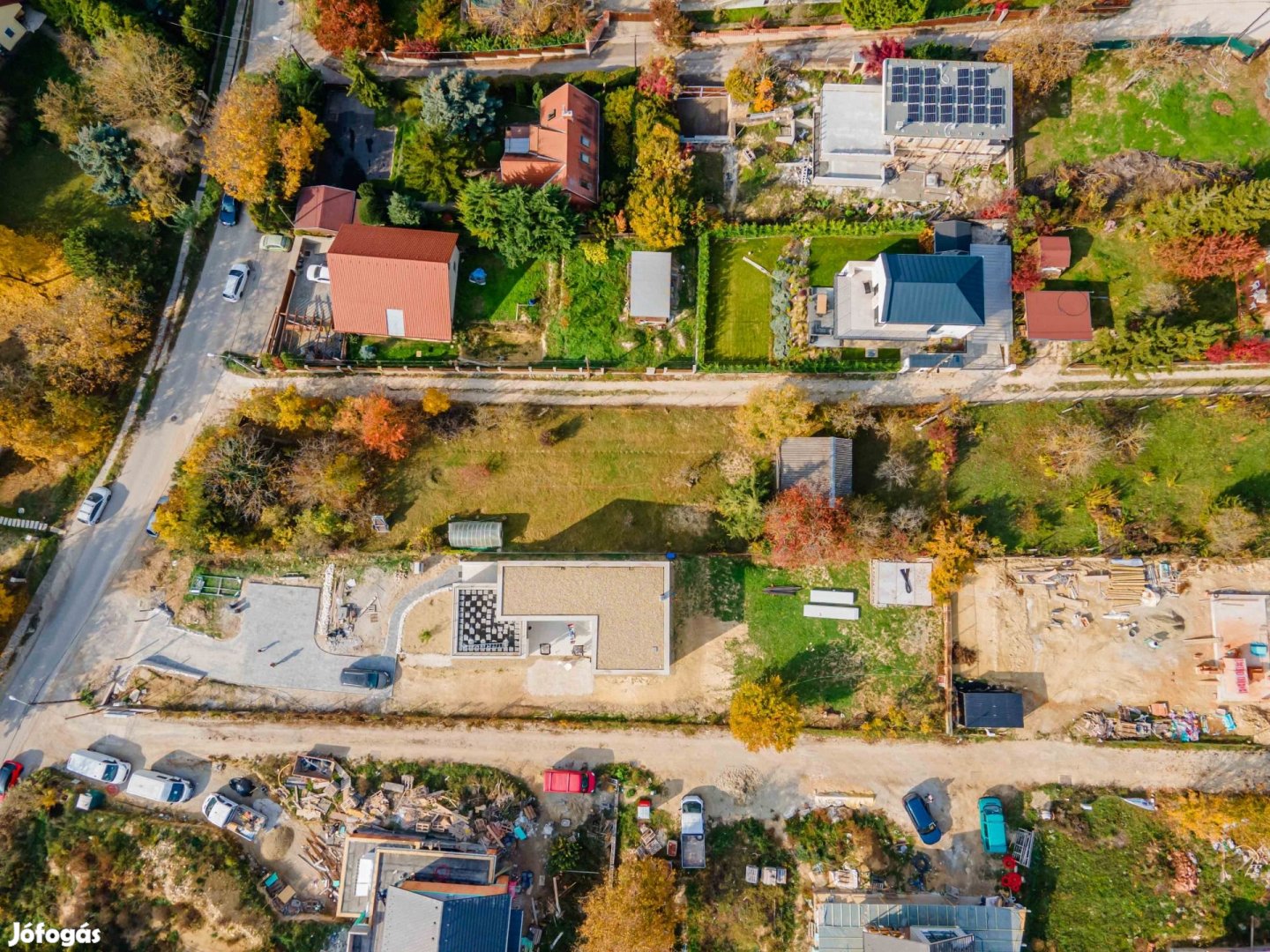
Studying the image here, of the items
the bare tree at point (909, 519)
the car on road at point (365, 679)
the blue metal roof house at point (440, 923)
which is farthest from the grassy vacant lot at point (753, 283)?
the blue metal roof house at point (440, 923)

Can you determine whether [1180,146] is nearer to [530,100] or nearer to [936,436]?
[936,436]

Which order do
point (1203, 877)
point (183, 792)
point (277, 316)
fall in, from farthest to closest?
point (277, 316)
point (183, 792)
point (1203, 877)

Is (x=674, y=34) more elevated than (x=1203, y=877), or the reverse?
(x=674, y=34)

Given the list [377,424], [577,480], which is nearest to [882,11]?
[577,480]

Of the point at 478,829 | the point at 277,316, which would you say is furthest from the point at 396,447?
the point at 478,829

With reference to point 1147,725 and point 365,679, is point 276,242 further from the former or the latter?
point 1147,725

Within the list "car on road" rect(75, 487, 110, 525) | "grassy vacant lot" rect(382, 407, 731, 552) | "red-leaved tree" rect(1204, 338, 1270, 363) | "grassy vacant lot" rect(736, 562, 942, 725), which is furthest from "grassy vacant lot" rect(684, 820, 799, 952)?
"car on road" rect(75, 487, 110, 525)
